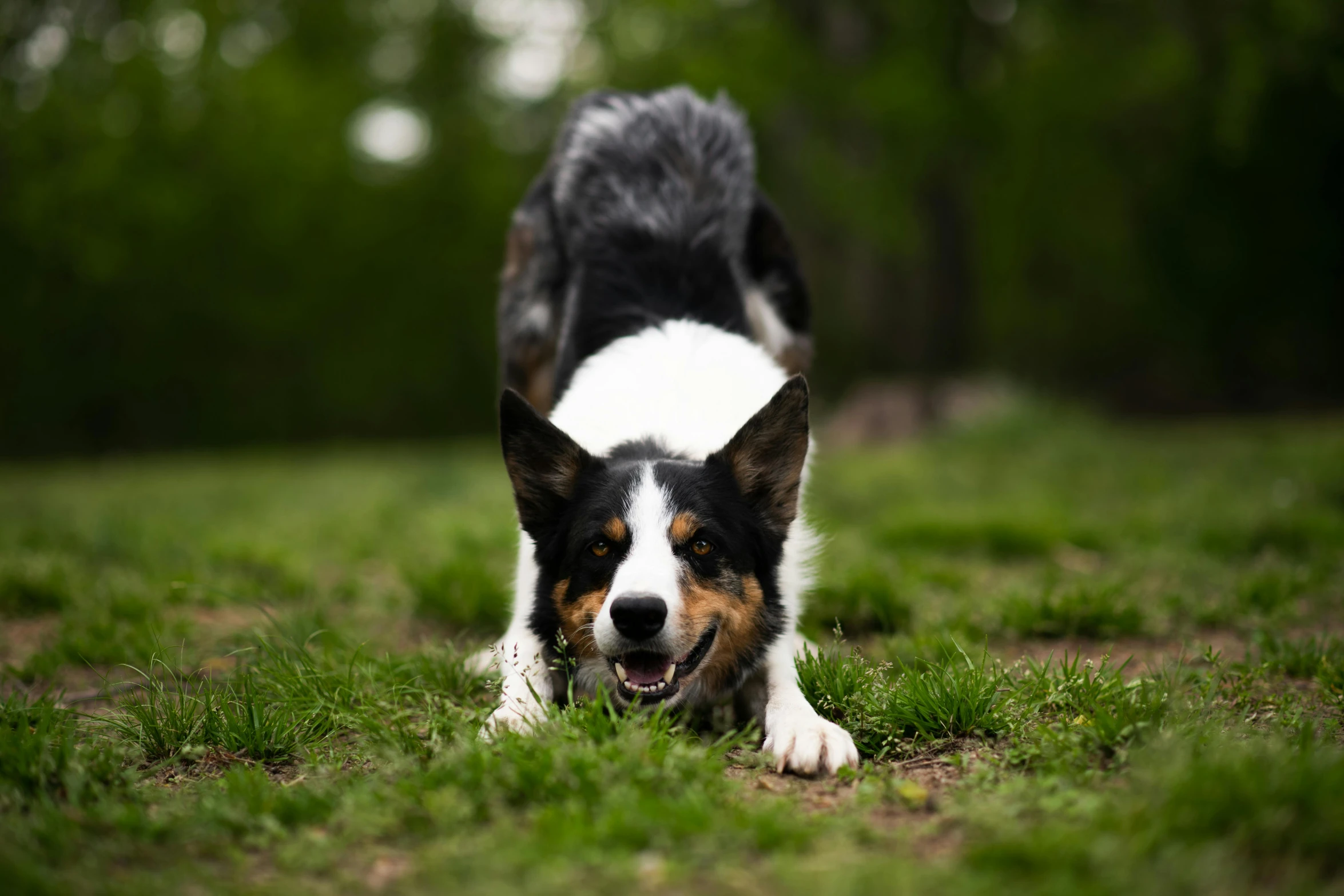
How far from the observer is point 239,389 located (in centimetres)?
1734

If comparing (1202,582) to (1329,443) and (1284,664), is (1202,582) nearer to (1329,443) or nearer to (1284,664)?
(1284,664)

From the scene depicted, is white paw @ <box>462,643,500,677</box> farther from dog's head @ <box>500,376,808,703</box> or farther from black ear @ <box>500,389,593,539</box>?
black ear @ <box>500,389,593,539</box>

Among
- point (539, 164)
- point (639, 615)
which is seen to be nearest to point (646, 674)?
point (639, 615)

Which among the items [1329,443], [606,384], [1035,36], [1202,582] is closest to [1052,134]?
[1035,36]

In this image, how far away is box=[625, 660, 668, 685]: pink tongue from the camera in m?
3.29

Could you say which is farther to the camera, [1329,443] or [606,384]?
[1329,443]

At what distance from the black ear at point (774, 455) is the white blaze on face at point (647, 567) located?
32 centimetres

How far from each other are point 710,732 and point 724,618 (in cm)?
41

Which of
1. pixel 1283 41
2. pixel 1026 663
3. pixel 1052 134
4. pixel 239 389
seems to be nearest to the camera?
pixel 1026 663

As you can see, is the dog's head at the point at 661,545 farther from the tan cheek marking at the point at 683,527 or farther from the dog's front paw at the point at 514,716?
the dog's front paw at the point at 514,716

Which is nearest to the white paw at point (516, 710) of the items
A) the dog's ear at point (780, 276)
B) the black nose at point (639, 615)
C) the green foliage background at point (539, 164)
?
the black nose at point (639, 615)

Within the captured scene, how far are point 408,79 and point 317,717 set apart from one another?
18.8 m

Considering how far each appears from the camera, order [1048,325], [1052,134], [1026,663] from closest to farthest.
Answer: [1026,663] → [1052,134] → [1048,325]

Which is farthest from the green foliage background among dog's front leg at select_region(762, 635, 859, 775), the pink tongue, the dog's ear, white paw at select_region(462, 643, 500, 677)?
the pink tongue
